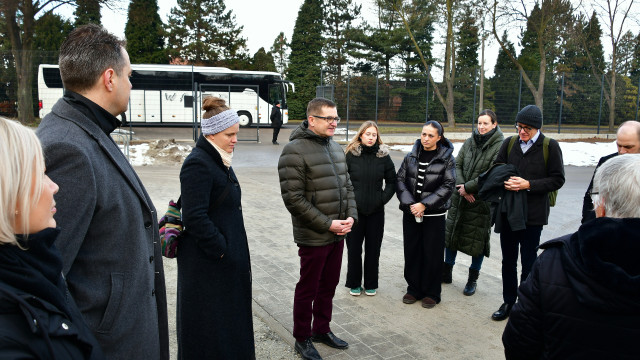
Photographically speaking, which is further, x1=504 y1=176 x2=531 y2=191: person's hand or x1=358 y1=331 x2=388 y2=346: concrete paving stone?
x1=504 y1=176 x2=531 y2=191: person's hand

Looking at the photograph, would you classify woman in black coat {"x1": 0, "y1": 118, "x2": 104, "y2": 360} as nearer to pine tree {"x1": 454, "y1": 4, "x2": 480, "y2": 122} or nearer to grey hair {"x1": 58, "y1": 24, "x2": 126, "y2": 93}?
grey hair {"x1": 58, "y1": 24, "x2": 126, "y2": 93}

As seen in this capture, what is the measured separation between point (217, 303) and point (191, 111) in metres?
24.3

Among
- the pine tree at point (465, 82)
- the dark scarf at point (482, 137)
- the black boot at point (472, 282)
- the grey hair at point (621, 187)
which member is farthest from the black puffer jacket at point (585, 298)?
the pine tree at point (465, 82)

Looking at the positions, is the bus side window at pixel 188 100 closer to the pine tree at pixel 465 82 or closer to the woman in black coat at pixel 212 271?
the pine tree at pixel 465 82

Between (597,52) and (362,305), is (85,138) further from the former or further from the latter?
(597,52)

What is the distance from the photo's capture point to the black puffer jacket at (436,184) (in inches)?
193

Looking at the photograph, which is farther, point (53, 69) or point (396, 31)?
point (396, 31)

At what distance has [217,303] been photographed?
9.92 feet

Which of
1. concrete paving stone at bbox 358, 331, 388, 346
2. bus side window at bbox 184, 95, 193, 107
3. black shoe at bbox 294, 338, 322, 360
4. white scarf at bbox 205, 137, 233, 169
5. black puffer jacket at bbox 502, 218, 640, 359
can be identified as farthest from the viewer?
bus side window at bbox 184, 95, 193, 107

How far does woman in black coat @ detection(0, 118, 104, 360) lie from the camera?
3.88ft

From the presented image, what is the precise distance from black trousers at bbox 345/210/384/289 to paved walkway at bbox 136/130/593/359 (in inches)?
8.4

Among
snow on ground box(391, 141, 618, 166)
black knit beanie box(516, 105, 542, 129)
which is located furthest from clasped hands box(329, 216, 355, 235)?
snow on ground box(391, 141, 618, 166)

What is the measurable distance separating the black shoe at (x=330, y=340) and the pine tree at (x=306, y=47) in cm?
4076

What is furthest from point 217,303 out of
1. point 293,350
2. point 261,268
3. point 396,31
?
point 396,31
